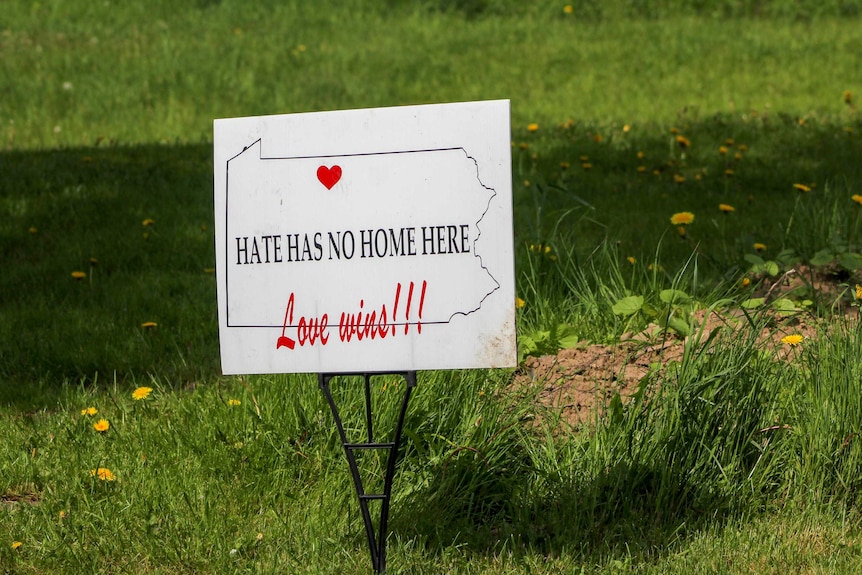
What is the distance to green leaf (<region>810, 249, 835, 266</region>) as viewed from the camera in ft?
13.0

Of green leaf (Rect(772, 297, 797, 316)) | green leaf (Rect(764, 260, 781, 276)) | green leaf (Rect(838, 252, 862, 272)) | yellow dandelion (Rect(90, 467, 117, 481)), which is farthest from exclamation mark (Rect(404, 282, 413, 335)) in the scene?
green leaf (Rect(838, 252, 862, 272))

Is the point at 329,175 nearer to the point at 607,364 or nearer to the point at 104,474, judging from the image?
the point at 104,474

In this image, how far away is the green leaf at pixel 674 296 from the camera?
3612 millimetres

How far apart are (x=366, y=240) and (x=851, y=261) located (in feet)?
7.09

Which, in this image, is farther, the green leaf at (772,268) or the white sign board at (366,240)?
the green leaf at (772,268)

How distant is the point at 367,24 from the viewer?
1282 centimetres

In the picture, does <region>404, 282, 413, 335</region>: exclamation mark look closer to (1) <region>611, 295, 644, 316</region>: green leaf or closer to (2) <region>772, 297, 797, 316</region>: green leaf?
(1) <region>611, 295, 644, 316</region>: green leaf

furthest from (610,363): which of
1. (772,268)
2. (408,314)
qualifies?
(408,314)

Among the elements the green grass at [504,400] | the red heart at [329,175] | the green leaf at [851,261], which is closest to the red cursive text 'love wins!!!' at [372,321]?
the red heart at [329,175]

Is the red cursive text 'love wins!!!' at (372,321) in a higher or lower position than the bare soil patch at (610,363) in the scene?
higher

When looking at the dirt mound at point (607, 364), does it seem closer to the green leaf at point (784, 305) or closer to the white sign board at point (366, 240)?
the green leaf at point (784, 305)

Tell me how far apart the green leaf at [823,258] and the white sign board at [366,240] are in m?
1.95

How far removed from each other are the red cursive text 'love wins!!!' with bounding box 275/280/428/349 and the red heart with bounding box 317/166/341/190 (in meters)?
0.29

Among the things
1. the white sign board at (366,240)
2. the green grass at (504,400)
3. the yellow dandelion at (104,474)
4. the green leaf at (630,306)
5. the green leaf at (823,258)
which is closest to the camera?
the white sign board at (366,240)
